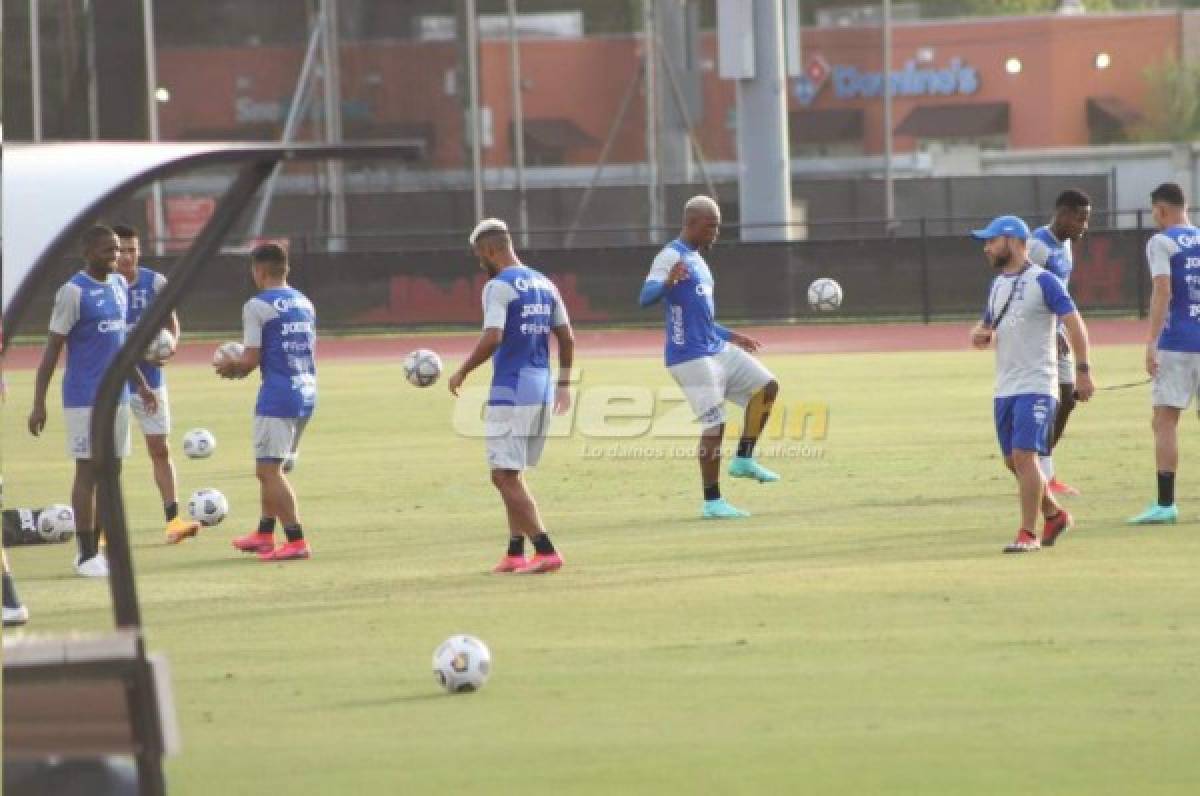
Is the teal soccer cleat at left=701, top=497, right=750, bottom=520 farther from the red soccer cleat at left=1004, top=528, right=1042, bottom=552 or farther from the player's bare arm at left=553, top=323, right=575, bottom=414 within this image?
the red soccer cleat at left=1004, top=528, right=1042, bottom=552

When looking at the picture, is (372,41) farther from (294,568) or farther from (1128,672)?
(1128,672)

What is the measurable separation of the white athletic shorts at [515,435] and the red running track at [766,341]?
22009 millimetres

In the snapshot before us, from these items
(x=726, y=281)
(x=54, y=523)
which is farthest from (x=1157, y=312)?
(x=726, y=281)

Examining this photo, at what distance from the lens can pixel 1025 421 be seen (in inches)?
558

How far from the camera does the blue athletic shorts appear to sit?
46.3 ft

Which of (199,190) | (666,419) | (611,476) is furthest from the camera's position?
(199,190)

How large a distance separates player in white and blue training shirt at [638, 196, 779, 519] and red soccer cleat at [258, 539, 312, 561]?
318cm

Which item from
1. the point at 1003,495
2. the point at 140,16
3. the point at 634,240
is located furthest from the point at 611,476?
the point at 634,240

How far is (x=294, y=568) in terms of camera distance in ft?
49.5

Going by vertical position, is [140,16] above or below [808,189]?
above

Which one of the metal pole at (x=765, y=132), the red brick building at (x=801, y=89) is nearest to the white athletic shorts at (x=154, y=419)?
the metal pole at (x=765, y=132)

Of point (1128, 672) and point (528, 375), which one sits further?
point (528, 375)

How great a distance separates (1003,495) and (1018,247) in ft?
12.6

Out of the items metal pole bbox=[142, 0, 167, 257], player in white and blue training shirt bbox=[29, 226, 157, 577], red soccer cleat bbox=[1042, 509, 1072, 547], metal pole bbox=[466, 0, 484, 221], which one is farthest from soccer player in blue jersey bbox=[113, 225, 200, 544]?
metal pole bbox=[466, 0, 484, 221]
